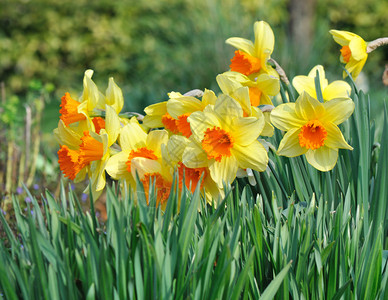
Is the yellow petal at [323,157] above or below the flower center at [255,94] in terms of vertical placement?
below

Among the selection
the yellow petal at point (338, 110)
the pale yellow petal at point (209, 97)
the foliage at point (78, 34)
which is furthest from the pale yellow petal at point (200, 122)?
the foliage at point (78, 34)

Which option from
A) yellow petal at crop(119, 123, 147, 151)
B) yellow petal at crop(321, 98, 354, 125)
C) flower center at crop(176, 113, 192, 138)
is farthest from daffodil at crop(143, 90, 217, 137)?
yellow petal at crop(321, 98, 354, 125)

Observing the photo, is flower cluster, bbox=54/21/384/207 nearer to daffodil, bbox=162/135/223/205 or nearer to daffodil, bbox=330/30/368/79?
daffodil, bbox=162/135/223/205

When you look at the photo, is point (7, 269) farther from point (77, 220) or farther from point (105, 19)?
point (105, 19)

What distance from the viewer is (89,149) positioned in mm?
1352

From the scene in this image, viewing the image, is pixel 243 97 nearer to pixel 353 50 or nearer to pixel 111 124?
pixel 111 124

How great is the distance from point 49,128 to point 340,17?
5.95 meters

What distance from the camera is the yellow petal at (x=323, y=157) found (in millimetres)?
1353

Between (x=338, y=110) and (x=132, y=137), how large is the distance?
58 cm

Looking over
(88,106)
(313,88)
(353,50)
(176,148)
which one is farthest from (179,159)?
(353,50)

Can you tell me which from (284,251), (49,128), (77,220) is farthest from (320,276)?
(49,128)

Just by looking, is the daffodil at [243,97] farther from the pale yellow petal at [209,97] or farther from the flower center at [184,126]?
the flower center at [184,126]

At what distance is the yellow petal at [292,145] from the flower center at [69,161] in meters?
0.57

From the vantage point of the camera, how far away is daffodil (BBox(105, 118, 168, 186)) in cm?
135
